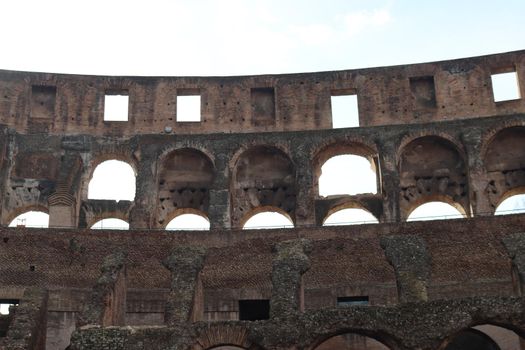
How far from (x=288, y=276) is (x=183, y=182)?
→ 12551 millimetres

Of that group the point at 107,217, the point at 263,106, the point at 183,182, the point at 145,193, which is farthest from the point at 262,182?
the point at 107,217

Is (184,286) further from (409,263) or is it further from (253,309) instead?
(409,263)

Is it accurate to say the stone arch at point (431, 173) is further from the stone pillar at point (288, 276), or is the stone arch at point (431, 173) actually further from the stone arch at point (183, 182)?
the stone pillar at point (288, 276)

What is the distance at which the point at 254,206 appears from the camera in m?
33.2

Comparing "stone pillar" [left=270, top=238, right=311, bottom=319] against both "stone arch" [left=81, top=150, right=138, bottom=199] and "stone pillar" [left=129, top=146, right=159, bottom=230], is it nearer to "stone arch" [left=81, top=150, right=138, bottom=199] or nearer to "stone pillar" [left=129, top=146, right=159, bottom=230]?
"stone pillar" [left=129, top=146, right=159, bottom=230]

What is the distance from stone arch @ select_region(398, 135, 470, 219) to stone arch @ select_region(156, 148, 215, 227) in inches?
310

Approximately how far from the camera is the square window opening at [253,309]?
82.0 feet

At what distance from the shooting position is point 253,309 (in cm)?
2527

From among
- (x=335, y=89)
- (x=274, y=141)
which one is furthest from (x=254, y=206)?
(x=335, y=89)

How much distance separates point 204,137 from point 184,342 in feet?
46.6

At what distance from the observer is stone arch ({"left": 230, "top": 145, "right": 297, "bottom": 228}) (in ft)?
109

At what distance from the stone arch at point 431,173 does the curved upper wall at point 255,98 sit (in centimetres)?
148

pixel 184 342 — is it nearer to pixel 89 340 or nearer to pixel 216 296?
pixel 89 340

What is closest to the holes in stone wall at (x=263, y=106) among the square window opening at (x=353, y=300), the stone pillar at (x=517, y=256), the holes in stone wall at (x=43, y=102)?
the holes in stone wall at (x=43, y=102)
